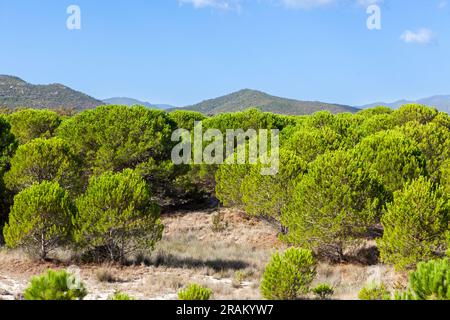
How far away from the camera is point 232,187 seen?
Result: 24.9 m

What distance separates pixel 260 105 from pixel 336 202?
142387 mm

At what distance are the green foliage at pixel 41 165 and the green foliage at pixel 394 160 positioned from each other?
48.8 ft

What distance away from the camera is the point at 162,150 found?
29812 millimetres

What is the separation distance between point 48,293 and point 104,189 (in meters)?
8.13

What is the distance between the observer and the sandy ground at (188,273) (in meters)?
13.3

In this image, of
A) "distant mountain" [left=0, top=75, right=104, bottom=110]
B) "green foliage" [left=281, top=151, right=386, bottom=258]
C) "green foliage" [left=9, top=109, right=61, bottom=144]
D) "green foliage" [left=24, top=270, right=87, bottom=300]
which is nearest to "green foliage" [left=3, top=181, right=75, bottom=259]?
"green foliage" [left=24, top=270, right=87, bottom=300]

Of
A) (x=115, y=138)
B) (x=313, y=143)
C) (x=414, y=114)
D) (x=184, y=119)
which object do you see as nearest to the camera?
(x=313, y=143)

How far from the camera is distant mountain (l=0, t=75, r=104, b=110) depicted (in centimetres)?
11292

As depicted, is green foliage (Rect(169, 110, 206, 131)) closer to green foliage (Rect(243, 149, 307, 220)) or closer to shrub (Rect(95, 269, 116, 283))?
green foliage (Rect(243, 149, 307, 220))

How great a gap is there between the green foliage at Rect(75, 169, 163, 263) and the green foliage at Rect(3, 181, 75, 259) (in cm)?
59

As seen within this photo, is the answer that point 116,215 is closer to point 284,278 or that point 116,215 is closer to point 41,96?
point 284,278

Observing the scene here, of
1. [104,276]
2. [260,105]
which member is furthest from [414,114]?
[260,105]
